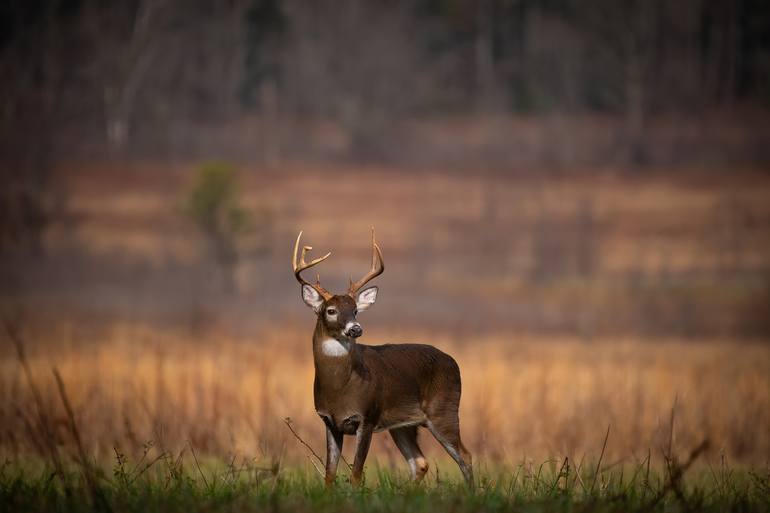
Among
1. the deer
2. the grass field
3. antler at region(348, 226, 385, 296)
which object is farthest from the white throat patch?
the grass field

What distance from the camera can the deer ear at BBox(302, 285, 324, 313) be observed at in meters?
7.94

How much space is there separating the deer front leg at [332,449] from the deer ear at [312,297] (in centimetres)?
73

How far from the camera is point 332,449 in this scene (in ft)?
25.8

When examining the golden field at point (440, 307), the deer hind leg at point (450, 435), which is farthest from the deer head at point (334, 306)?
the golden field at point (440, 307)

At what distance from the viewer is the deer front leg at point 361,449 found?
7503 mm

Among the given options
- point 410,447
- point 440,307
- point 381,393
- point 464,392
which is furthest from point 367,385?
point 440,307

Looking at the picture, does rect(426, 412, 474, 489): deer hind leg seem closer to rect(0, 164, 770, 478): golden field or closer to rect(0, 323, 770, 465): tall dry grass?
rect(0, 323, 770, 465): tall dry grass

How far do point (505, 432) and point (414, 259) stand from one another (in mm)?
22270

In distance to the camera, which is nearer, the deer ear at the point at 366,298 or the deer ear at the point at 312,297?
the deer ear at the point at 312,297

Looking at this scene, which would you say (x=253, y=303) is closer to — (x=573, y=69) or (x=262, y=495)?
(x=573, y=69)

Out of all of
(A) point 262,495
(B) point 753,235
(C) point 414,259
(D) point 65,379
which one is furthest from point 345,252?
(A) point 262,495

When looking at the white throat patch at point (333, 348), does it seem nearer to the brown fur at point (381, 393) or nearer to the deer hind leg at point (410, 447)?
the brown fur at point (381, 393)

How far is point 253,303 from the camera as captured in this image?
31969 mm

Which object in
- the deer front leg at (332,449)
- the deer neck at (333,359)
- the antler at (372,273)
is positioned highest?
the antler at (372,273)
